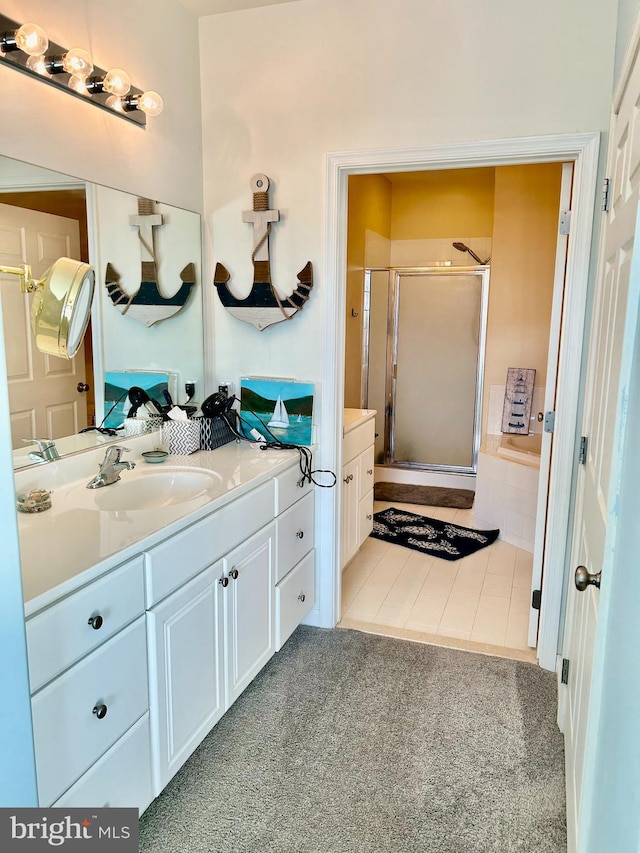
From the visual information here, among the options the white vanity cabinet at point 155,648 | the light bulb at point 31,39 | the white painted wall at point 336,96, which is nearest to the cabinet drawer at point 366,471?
the white painted wall at point 336,96

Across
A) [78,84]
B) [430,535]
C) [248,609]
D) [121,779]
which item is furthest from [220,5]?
[430,535]

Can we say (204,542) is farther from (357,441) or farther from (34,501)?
(357,441)

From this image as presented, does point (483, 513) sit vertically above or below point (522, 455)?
below

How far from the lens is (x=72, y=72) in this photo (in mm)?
1830

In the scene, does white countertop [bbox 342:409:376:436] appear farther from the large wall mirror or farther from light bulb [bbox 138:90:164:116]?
light bulb [bbox 138:90:164:116]

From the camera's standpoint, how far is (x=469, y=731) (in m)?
2.09

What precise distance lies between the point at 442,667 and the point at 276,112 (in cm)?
236

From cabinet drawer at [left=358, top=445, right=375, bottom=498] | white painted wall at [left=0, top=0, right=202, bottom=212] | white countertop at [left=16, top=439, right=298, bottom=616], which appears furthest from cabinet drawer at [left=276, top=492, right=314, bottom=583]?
white painted wall at [left=0, top=0, right=202, bottom=212]

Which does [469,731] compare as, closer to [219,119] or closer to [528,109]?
[528,109]

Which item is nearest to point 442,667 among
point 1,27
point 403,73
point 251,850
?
point 251,850

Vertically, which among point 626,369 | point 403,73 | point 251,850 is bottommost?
point 251,850

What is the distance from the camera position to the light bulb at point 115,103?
205 centimetres

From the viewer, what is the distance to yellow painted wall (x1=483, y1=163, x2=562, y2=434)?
171 inches

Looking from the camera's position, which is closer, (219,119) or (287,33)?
(287,33)
